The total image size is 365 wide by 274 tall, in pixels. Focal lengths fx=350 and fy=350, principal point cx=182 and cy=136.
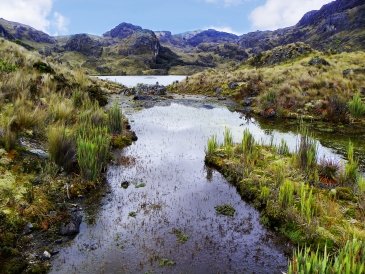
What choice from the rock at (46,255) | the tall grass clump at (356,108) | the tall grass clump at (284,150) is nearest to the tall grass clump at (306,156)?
the tall grass clump at (284,150)

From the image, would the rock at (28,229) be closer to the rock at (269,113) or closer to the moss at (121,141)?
the moss at (121,141)

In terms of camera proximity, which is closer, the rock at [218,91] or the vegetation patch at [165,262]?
the vegetation patch at [165,262]

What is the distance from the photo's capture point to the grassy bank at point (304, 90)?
26.2m

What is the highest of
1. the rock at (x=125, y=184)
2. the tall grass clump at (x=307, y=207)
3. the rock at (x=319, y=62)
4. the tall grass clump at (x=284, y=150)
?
the rock at (x=319, y=62)

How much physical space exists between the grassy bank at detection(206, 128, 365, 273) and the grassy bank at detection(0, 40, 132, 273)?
5.17 meters

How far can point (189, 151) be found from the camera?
16.8m

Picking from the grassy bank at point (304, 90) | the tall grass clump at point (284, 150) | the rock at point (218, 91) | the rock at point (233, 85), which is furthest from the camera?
the rock at point (218, 91)

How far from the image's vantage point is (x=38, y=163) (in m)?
11.5

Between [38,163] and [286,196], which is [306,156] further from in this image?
[38,163]

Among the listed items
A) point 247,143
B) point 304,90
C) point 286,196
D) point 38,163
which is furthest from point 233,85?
point 286,196

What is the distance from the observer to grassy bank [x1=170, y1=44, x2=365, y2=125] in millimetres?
26203

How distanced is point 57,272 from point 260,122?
20778 millimetres

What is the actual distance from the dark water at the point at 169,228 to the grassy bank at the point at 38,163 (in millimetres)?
940

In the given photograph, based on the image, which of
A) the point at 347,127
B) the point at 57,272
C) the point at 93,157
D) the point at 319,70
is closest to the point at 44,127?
the point at 93,157
